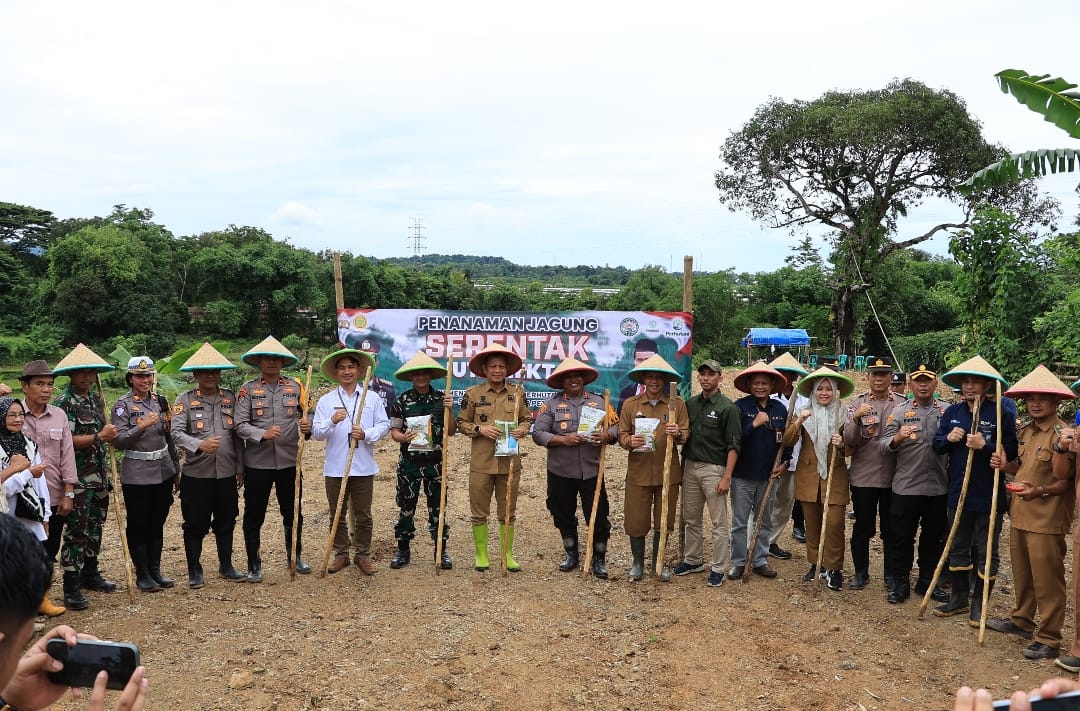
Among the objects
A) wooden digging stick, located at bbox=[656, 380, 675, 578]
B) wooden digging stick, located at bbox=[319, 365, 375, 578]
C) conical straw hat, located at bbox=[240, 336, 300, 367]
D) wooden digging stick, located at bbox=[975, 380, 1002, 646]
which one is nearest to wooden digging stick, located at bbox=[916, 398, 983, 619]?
wooden digging stick, located at bbox=[975, 380, 1002, 646]

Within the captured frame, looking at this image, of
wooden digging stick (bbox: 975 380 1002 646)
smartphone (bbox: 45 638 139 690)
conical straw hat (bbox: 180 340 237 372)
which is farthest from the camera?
conical straw hat (bbox: 180 340 237 372)

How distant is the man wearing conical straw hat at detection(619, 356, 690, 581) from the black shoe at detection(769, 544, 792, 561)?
1275 millimetres

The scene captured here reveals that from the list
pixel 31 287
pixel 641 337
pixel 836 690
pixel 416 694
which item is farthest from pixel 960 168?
pixel 31 287

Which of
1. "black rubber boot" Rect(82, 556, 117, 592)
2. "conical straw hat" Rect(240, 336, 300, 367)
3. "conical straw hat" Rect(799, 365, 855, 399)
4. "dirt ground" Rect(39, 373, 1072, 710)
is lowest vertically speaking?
"dirt ground" Rect(39, 373, 1072, 710)

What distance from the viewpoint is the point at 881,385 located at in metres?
5.97

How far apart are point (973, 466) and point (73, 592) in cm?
644

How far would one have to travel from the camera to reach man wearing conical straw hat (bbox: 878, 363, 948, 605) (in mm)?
5676

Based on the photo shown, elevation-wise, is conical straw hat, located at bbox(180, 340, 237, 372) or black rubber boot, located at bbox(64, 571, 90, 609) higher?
conical straw hat, located at bbox(180, 340, 237, 372)

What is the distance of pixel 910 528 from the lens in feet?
19.0

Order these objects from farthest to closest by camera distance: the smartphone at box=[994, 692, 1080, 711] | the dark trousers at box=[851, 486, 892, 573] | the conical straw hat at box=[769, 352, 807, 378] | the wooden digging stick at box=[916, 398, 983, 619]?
1. the conical straw hat at box=[769, 352, 807, 378]
2. the dark trousers at box=[851, 486, 892, 573]
3. the wooden digging stick at box=[916, 398, 983, 619]
4. the smartphone at box=[994, 692, 1080, 711]

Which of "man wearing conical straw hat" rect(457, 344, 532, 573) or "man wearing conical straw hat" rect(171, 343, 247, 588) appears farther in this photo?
"man wearing conical straw hat" rect(457, 344, 532, 573)

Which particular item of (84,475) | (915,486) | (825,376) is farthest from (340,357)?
(915,486)

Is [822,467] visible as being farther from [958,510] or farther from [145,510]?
[145,510]

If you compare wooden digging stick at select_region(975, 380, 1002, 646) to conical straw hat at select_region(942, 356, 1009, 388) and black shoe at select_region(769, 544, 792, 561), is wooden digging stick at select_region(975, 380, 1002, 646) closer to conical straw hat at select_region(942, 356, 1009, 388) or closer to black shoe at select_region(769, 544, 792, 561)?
conical straw hat at select_region(942, 356, 1009, 388)
